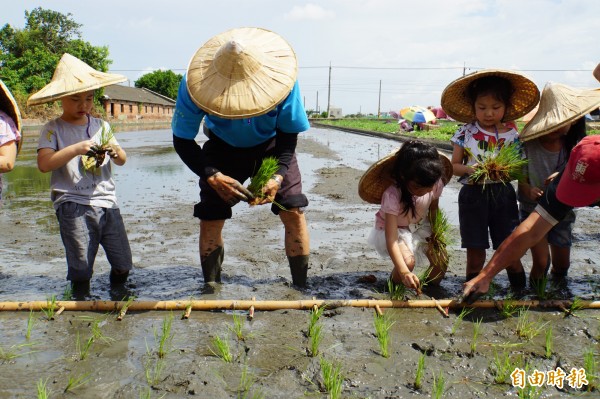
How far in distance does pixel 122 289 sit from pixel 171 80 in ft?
255

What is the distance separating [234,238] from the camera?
5.16 metres

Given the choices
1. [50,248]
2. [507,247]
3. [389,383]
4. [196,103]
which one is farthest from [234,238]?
[389,383]

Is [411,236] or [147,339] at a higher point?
[411,236]

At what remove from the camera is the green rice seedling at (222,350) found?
2393mm

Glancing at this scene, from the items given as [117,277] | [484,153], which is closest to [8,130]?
[117,277]

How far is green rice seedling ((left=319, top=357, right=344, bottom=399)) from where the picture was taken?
2.07m

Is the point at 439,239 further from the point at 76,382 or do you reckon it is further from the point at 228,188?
the point at 76,382

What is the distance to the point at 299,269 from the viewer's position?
364 cm

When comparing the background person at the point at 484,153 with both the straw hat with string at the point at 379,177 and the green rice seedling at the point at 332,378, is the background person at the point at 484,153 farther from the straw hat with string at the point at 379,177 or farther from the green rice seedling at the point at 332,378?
the green rice seedling at the point at 332,378

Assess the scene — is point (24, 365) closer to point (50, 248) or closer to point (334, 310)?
point (334, 310)

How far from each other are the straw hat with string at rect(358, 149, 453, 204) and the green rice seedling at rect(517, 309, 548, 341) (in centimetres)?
109

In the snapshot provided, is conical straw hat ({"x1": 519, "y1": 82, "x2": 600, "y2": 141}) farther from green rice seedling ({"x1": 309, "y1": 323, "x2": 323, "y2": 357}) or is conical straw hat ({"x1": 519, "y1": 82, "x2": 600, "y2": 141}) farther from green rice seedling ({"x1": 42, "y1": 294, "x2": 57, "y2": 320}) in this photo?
green rice seedling ({"x1": 42, "y1": 294, "x2": 57, "y2": 320})

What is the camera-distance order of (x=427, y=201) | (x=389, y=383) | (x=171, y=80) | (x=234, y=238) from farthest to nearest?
(x=171, y=80) < (x=234, y=238) < (x=427, y=201) < (x=389, y=383)

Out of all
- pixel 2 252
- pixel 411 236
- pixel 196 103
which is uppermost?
pixel 196 103
